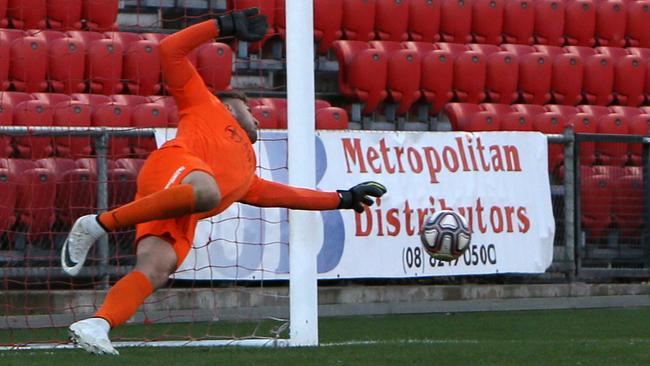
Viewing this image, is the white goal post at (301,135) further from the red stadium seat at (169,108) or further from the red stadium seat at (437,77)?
the red stadium seat at (437,77)

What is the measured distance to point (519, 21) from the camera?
53.7 feet

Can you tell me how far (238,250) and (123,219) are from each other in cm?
433

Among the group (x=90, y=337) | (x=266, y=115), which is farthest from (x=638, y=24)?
(x=90, y=337)

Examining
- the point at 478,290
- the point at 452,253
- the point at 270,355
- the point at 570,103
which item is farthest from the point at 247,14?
the point at 570,103

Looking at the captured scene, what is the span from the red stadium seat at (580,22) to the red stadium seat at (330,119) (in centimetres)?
489

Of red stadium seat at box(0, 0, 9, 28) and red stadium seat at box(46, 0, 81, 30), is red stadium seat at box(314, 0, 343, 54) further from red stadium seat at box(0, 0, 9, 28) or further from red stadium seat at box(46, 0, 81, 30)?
red stadium seat at box(0, 0, 9, 28)

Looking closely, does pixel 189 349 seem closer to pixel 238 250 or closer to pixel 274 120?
pixel 238 250

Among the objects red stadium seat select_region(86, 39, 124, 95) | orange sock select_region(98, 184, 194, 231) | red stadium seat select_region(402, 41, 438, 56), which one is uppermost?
red stadium seat select_region(402, 41, 438, 56)

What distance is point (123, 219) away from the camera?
6359mm

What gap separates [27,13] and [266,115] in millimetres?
2410

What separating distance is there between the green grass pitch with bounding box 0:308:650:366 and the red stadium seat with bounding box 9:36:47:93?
3.14 metres

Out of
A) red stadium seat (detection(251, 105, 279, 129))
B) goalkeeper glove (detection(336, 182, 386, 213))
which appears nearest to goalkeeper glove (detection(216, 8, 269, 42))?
goalkeeper glove (detection(336, 182, 386, 213))

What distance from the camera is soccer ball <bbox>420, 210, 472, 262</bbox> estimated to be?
28.0 feet

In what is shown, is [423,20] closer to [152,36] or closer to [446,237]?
[152,36]
